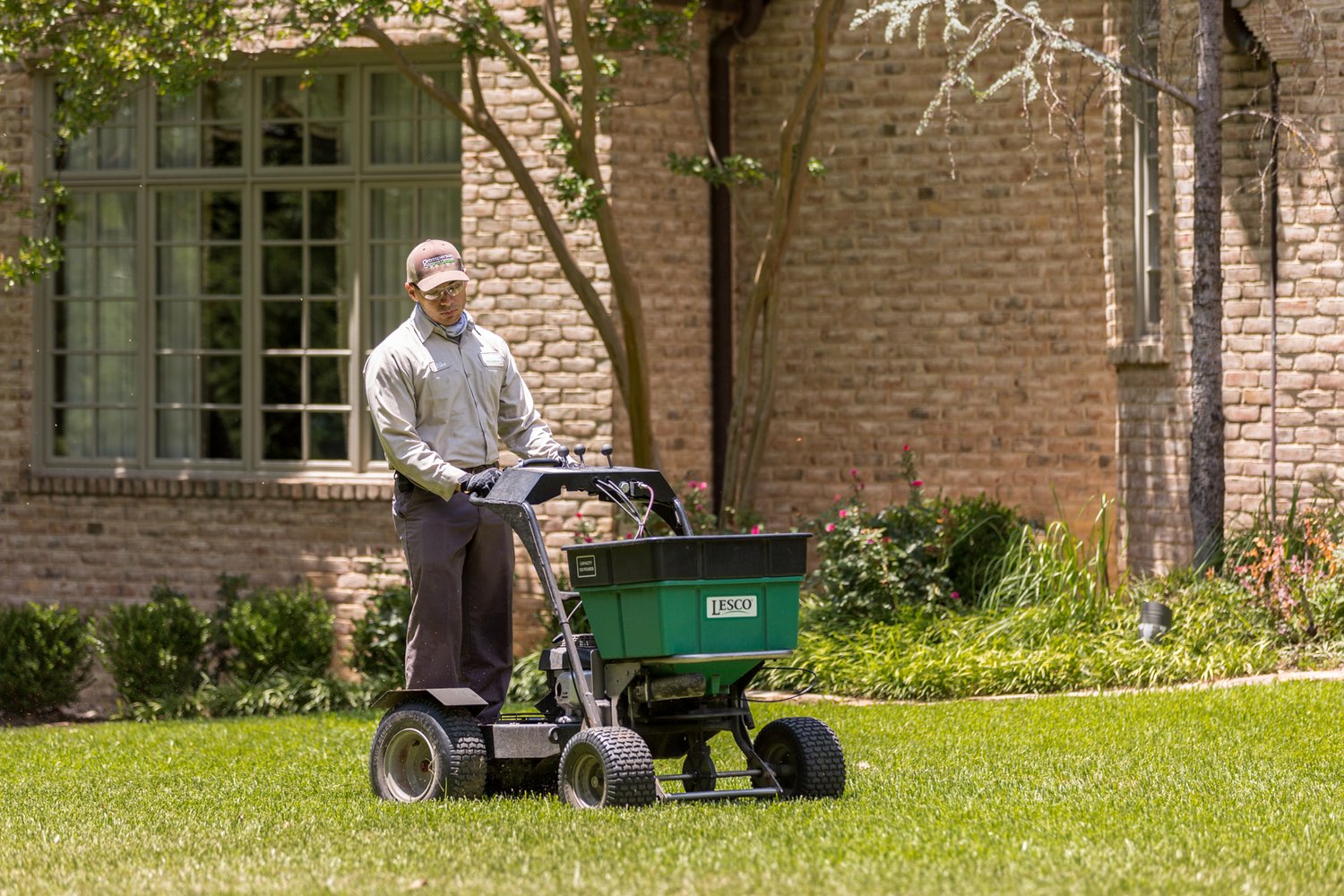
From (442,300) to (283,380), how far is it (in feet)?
22.7

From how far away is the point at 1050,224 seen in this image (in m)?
12.7

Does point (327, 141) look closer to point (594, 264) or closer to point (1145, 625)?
point (594, 264)

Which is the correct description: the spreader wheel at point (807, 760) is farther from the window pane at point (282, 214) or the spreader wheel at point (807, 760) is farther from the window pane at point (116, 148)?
the window pane at point (116, 148)

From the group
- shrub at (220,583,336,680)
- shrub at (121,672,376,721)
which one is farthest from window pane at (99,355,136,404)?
shrub at (121,672,376,721)

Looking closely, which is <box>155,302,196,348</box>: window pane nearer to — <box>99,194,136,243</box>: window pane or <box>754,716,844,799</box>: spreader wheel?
<box>99,194,136,243</box>: window pane

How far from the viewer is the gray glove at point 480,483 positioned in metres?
6.42

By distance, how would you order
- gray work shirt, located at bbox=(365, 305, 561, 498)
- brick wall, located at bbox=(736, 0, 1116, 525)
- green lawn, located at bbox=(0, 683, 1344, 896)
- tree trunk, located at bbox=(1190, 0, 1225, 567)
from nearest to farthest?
green lawn, located at bbox=(0, 683, 1344, 896)
gray work shirt, located at bbox=(365, 305, 561, 498)
tree trunk, located at bbox=(1190, 0, 1225, 567)
brick wall, located at bbox=(736, 0, 1116, 525)

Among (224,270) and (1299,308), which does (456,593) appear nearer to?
(1299,308)

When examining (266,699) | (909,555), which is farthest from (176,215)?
(909,555)

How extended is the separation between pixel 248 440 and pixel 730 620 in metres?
8.12

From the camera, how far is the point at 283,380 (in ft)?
43.6

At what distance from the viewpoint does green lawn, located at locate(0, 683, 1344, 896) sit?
4.96 m

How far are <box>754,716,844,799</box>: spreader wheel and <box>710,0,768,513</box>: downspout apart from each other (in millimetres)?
6579

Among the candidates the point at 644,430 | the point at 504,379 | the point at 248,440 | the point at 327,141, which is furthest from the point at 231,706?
the point at 504,379
